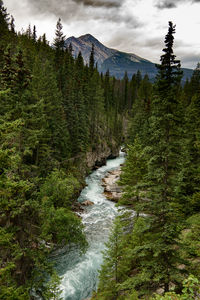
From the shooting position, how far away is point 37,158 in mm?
21906

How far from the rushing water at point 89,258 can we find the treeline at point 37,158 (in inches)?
60.4

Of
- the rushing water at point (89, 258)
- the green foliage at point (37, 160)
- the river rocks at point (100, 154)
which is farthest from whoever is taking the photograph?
the river rocks at point (100, 154)

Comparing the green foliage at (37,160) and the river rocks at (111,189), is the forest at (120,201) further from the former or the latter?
the river rocks at (111,189)

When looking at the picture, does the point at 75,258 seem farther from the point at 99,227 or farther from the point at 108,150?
the point at 108,150

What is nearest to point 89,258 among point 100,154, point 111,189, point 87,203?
point 87,203

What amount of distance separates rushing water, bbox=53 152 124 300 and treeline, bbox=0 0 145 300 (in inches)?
60.4

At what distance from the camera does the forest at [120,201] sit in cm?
914

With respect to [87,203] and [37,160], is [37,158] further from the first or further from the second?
[87,203]

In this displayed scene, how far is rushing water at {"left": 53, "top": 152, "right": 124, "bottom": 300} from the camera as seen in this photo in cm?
1531

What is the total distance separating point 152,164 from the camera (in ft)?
33.0

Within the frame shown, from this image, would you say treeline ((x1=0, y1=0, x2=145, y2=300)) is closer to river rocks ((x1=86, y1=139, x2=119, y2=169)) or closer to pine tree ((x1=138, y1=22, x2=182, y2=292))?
river rocks ((x1=86, y1=139, x2=119, y2=169))

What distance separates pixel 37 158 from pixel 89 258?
12632 mm

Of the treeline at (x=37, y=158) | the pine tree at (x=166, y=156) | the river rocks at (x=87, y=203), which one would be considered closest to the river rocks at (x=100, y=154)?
the treeline at (x=37, y=158)

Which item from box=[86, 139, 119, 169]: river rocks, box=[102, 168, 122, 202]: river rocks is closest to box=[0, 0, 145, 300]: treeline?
box=[86, 139, 119, 169]: river rocks
